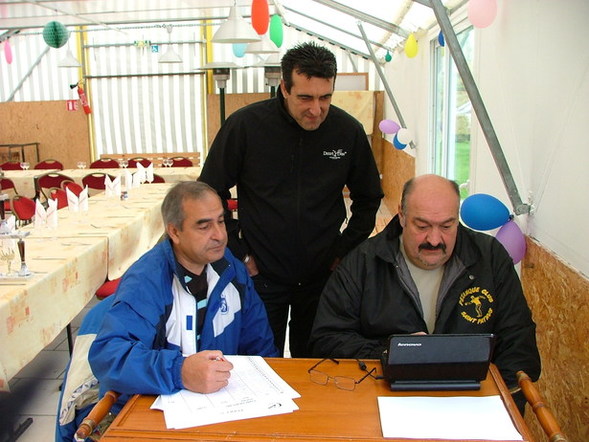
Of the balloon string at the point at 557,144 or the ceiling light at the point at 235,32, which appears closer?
the balloon string at the point at 557,144

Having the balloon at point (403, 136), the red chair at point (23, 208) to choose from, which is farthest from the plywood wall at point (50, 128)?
the balloon at point (403, 136)

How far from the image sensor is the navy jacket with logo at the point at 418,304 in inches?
71.8

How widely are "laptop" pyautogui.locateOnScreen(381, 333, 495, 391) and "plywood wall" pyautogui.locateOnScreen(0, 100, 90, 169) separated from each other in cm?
1259

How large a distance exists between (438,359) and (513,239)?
1378 mm

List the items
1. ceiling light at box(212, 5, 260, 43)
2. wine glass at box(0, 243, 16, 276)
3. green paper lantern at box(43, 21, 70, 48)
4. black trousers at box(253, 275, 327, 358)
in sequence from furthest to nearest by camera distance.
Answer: green paper lantern at box(43, 21, 70, 48), ceiling light at box(212, 5, 260, 43), wine glass at box(0, 243, 16, 276), black trousers at box(253, 275, 327, 358)

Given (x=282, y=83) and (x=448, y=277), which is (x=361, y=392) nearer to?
(x=448, y=277)

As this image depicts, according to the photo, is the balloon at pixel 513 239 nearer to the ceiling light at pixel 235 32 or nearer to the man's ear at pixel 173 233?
the man's ear at pixel 173 233

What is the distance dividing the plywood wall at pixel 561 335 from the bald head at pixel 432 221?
55 cm

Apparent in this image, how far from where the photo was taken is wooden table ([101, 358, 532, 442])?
124 centimetres

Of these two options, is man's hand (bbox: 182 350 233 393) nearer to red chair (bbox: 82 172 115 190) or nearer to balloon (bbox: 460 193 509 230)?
balloon (bbox: 460 193 509 230)

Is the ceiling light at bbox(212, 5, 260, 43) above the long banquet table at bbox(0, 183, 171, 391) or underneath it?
above

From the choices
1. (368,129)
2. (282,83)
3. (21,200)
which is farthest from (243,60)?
(282,83)

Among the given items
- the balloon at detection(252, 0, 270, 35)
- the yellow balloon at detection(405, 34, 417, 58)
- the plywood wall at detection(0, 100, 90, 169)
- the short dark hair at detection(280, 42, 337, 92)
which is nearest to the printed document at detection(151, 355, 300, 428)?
the short dark hair at detection(280, 42, 337, 92)

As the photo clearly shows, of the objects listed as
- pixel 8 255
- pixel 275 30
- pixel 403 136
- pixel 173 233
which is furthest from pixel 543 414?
pixel 275 30
